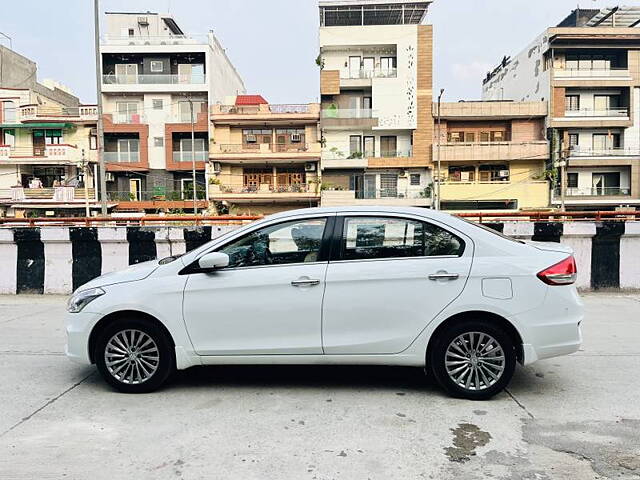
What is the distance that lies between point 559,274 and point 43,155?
42.9 metres

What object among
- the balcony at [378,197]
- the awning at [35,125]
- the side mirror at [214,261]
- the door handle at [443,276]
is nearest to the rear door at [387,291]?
the door handle at [443,276]

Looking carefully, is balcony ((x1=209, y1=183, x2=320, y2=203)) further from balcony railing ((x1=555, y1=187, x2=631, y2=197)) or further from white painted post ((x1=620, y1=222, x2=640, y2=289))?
white painted post ((x1=620, y1=222, x2=640, y2=289))

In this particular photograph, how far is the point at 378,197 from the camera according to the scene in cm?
3881

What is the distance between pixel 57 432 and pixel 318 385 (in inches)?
81.7

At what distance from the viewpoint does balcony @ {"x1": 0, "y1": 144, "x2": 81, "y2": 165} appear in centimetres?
3938

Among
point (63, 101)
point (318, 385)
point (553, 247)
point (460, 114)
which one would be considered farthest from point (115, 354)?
point (63, 101)

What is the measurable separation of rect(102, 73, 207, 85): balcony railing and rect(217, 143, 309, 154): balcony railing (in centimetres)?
603

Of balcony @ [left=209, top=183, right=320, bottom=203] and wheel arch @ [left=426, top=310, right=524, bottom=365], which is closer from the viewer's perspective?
wheel arch @ [left=426, top=310, right=524, bottom=365]

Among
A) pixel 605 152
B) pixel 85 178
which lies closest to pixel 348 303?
pixel 85 178

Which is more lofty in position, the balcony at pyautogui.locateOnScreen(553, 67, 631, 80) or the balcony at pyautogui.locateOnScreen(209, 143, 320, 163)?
the balcony at pyautogui.locateOnScreen(553, 67, 631, 80)

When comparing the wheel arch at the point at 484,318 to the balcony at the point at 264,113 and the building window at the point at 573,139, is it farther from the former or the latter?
the building window at the point at 573,139

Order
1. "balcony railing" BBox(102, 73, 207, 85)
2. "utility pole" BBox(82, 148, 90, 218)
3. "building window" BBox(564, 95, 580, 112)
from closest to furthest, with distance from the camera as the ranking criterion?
1. "utility pole" BBox(82, 148, 90, 218)
2. "building window" BBox(564, 95, 580, 112)
3. "balcony railing" BBox(102, 73, 207, 85)

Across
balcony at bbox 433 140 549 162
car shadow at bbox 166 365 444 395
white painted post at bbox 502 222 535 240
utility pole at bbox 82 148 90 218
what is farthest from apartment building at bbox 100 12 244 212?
car shadow at bbox 166 365 444 395

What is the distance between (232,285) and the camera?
4328mm
